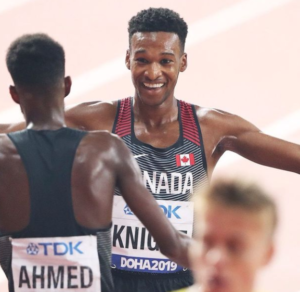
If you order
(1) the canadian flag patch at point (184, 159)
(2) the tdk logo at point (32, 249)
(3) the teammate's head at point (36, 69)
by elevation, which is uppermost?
(3) the teammate's head at point (36, 69)

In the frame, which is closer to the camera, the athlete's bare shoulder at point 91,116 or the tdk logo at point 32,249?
the tdk logo at point 32,249

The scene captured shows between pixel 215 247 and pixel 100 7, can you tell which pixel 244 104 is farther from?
pixel 215 247

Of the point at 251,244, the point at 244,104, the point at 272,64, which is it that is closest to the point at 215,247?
the point at 251,244

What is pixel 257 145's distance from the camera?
159 inches

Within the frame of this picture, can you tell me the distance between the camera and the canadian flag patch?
3.97 meters

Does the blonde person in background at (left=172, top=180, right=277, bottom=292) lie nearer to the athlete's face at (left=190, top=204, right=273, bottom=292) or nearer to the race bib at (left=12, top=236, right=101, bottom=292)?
the athlete's face at (left=190, top=204, right=273, bottom=292)

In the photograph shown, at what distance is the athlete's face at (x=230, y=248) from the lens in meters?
1.65

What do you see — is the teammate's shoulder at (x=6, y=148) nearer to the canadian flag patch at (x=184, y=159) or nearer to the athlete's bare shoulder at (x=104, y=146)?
the athlete's bare shoulder at (x=104, y=146)

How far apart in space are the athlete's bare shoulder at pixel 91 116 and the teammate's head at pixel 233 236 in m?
2.28

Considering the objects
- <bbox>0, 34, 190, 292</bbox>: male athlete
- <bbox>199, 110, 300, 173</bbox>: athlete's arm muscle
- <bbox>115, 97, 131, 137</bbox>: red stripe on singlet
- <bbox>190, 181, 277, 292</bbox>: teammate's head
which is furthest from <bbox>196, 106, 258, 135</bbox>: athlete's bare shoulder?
<bbox>190, 181, 277, 292</bbox>: teammate's head

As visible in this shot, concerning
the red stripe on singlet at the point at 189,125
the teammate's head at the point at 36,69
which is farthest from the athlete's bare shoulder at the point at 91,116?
the teammate's head at the point at 36,69

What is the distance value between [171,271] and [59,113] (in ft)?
4.70

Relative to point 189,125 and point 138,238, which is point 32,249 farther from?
point 189,125

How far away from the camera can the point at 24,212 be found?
270 cm
